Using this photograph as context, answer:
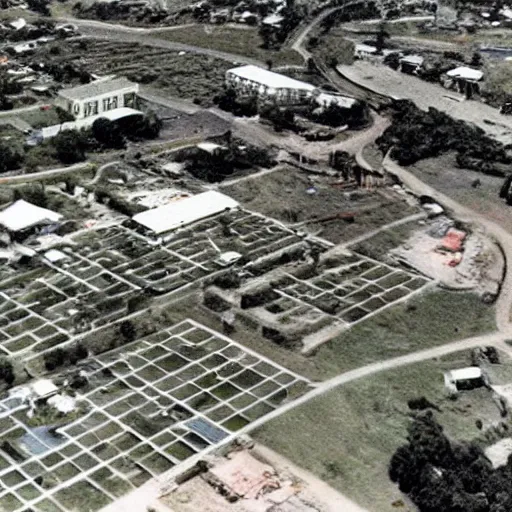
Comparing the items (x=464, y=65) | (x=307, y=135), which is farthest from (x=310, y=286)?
(x=464, y=65)

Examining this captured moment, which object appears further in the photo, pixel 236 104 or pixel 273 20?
pixel 273 20

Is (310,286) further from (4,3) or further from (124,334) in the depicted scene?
(4,3)

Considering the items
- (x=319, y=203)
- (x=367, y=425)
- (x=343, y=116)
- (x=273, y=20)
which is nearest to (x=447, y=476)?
(x=367, y=425)

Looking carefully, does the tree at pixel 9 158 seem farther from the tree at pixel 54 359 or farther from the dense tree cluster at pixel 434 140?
the dense tree cluster at pixel 434 140

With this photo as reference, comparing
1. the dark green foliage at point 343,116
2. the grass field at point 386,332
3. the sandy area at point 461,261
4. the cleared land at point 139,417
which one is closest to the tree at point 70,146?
the dark green foliage at point 343,116

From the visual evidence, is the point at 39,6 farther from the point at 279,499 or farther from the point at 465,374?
the point at 279,499

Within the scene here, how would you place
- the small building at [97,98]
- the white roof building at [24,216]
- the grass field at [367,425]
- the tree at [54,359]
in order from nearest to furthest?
the grass field at [367,425]
the tree at [54,359]
the white roof building at [24,216]
the small building at [97,98]
